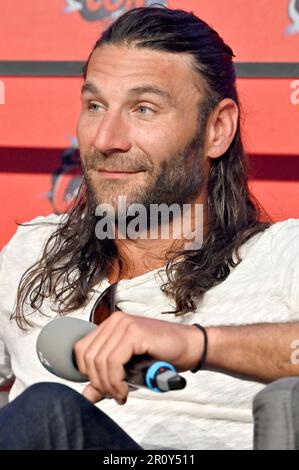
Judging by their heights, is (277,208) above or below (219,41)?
below

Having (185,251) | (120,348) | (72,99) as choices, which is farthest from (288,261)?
(72,99)

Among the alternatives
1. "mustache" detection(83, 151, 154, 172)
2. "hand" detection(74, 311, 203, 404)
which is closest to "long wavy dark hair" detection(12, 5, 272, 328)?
"mustache" detection(83, 151, 154, 172)

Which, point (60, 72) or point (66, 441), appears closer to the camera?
point (66, 441)

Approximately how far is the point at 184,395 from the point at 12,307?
0.48 metres

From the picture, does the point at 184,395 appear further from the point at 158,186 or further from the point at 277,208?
the point at 277,208

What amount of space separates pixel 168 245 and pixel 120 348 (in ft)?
2.52

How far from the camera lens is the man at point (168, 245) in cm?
179

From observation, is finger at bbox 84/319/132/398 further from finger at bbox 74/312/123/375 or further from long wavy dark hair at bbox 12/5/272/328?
long wavy dark hair at bbox 12/5/272/328

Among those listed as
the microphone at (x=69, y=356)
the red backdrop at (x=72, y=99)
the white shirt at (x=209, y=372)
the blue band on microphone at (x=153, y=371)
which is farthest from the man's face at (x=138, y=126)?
the blue band on microphone at (x=153, y=371)

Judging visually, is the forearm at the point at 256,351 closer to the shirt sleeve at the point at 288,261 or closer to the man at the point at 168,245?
the man at the point at 168,245

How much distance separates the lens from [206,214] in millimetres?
2088

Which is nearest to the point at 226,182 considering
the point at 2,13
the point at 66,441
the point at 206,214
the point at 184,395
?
the point at 206,214
